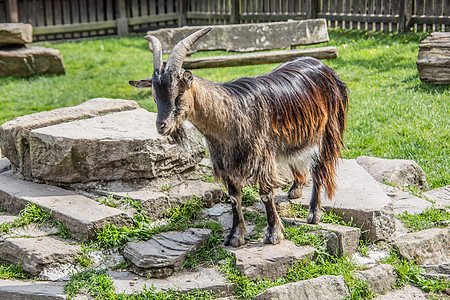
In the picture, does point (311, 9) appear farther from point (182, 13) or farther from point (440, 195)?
point (440, 195)

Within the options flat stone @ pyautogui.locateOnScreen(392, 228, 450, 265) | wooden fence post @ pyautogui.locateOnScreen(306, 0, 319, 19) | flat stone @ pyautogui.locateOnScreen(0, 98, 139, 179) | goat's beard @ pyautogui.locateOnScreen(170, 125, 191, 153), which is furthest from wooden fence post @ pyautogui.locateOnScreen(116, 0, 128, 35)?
flat stone @ pyautogui.locateOnScreen(392, 228, 450, 265)

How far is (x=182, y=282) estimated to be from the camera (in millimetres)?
4406

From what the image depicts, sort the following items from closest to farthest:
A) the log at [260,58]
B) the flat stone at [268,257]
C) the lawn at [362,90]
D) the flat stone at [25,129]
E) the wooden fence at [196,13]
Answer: the flat stone at [268,257]
the flat stone at [25,129]
the lawn at [362,90]
the log at [260,58]
the wooden fence at [196,13]

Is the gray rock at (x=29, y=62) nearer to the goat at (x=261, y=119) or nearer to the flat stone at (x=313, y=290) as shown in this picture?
the goat at (x=261, y=119)

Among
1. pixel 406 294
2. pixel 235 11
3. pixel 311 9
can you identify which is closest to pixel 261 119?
pixel 406 294

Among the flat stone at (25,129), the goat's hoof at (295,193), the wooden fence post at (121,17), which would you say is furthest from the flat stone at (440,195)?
the wooden fence post at (121,17)

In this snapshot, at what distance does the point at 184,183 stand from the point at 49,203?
4.59 feet

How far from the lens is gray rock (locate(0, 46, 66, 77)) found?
11539mm

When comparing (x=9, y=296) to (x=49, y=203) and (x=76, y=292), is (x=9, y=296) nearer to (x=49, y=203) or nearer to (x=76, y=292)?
(x=76, y=292)

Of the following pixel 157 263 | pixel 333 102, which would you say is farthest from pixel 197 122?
pixel 333 102

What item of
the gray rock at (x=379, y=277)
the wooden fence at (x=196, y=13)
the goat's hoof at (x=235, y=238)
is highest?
the wooden fence at (x=196, y=13)

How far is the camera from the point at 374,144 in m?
7.30

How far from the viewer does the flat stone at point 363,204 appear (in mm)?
5090

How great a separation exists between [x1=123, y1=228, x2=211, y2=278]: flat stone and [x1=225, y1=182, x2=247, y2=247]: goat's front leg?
0.23 meters
